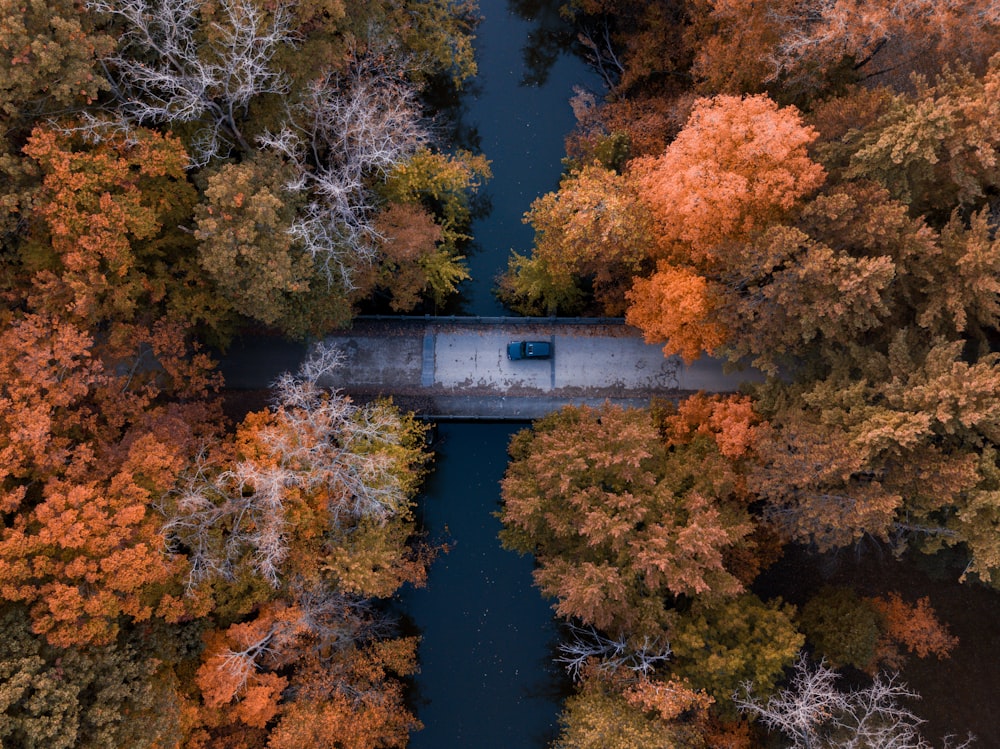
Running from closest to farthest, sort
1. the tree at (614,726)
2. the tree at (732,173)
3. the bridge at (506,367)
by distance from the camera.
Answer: the tree at (732,173) → the tree at (614,726) → the bridge at (506,367)

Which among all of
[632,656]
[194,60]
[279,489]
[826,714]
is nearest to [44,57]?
[194,60]

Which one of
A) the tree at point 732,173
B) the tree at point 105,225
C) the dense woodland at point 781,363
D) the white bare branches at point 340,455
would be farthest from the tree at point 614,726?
the tree at point 105,225

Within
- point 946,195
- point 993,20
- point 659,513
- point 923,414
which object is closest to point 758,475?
point 659,513

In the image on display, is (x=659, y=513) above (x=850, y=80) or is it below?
below

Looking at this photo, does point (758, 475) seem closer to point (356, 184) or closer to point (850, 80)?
point (850, 80)

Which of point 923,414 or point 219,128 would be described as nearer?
point 923,414

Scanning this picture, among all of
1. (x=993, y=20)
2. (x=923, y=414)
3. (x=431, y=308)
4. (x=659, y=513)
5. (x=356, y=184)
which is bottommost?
(x=659, y=513)

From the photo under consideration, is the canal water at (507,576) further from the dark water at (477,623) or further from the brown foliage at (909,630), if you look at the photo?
the brown foliage at (909,630)
